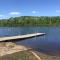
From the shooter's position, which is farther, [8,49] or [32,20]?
[32,20]

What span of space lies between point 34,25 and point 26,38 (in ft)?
175

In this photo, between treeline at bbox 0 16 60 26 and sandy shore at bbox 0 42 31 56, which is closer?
sandy shore at bbox 0 42 31 56

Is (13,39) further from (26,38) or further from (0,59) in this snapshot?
(0,59)

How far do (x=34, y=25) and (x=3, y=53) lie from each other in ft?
231

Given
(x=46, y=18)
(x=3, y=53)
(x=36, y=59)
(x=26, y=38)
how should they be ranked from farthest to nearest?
1. (x=46, y=18)
2. (x=26, y=38)
3. (x=3, y=53)
4. (x=36, y=59)

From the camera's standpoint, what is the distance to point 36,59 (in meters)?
12.3

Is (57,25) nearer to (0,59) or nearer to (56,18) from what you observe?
(56,18)

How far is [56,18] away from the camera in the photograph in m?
68.1

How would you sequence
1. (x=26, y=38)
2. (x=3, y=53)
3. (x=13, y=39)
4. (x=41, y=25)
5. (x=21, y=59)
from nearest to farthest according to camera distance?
(x=21, y=59), (x=3, y=53), (x=13, y=39), (x=26, y=38), (x=41, y=25)

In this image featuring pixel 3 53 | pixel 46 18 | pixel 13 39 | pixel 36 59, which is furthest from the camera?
pixel 46 18

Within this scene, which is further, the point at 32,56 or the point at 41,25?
the point at 41,25

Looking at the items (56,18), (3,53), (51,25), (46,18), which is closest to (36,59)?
(3,53)

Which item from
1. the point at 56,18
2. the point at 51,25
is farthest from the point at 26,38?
the point at 51,25

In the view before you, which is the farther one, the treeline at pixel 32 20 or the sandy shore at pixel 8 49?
the treeline at pixel 32 20
